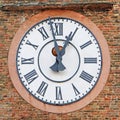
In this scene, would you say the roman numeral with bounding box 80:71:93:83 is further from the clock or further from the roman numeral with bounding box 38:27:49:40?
the roman numeral with bounding box 38:27:49:40

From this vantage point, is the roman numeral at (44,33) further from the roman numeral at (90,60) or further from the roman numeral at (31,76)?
the roman numeral at (90,60)

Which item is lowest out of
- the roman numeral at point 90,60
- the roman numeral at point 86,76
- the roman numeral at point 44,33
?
the roman numeral at point 86,76

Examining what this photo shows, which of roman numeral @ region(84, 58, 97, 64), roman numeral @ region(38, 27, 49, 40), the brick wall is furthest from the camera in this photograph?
roman numeral @ region(38, 27, 49, 40)

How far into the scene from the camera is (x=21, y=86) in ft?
46.3

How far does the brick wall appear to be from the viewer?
46.0 ft

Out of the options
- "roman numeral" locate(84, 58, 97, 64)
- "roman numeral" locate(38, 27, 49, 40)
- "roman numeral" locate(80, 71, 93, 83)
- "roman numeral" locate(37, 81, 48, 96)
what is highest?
"roman numeral" locate(38, 27, 49, 40)

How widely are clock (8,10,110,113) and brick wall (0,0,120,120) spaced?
9cm

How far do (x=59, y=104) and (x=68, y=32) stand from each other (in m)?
1.15

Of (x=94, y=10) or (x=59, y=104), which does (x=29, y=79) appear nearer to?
(x=59, y=104)

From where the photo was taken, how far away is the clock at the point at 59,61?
1404cm

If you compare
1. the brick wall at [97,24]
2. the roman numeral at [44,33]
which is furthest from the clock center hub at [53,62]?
the brick wall at [97,24]

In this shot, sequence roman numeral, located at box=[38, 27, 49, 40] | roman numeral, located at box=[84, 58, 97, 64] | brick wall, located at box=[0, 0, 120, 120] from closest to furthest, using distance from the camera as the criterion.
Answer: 1. brick wall, located at box=[0, 0, 120, 120]
2. roman numeral, located at box=[84, 58, 97, 64]
3. roman numeral, located at box=[38, 27, 49, 40]

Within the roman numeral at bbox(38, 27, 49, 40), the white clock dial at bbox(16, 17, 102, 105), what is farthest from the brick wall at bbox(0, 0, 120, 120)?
the roman numeral at bbox(38, 27, 49, 40)

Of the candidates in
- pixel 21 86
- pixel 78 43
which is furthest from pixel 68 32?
pixel 21 86
